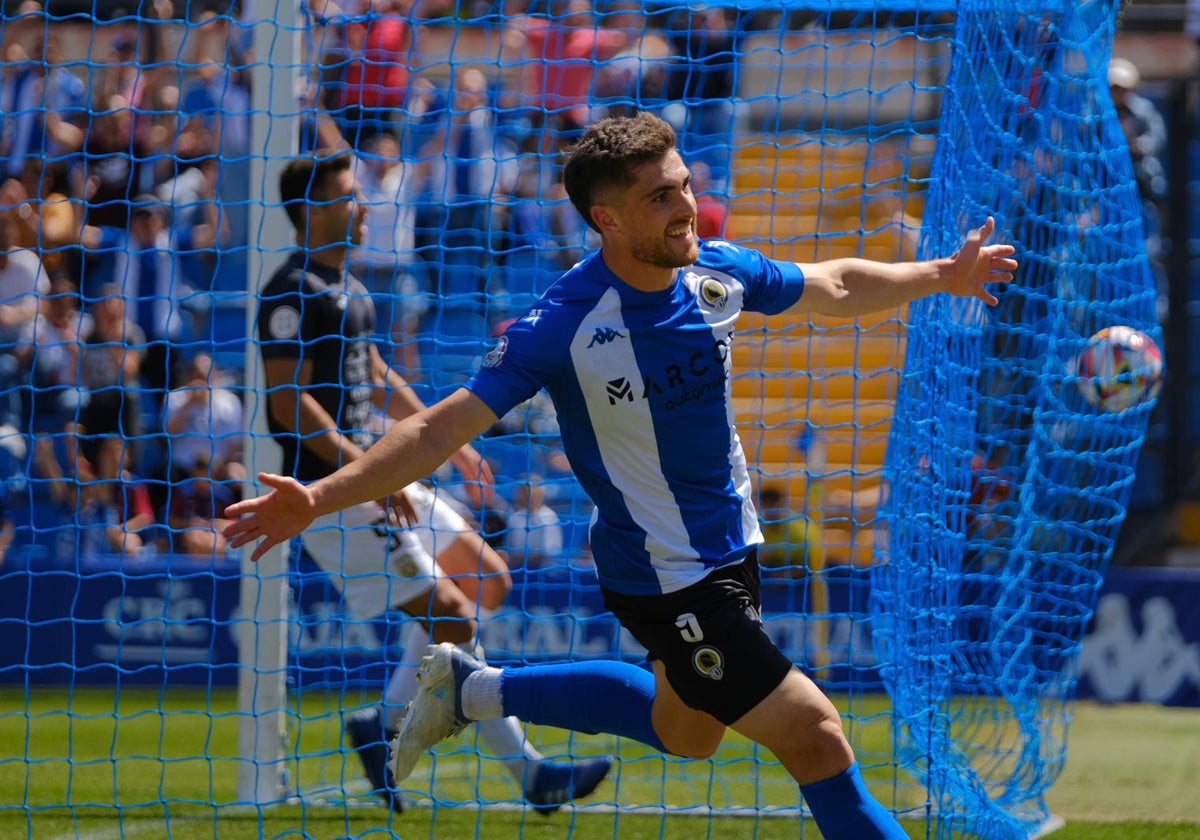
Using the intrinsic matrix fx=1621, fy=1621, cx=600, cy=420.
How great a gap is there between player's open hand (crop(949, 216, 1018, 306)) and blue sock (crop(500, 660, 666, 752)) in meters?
1.43

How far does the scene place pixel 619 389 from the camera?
4.03 meters

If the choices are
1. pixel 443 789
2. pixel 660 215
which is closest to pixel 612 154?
pixel 660 215

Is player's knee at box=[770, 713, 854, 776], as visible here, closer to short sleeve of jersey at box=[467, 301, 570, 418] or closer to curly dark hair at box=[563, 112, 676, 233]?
short sleeve of jersey at box=[467, 301, 570, 418]

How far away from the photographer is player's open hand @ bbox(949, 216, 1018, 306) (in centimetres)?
451

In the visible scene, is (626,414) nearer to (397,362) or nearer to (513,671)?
(513,671)

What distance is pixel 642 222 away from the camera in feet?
13.1

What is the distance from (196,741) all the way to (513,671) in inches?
151

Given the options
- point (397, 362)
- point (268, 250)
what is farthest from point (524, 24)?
point (268, 250)

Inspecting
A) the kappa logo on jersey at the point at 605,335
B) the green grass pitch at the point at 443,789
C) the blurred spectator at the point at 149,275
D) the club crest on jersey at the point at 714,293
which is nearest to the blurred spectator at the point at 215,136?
the blurred spectator at the point at 149,275

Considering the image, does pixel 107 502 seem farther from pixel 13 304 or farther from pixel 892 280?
pixel 892 280

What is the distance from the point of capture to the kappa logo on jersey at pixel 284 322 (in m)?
5.91

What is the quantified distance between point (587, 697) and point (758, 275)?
1335mm

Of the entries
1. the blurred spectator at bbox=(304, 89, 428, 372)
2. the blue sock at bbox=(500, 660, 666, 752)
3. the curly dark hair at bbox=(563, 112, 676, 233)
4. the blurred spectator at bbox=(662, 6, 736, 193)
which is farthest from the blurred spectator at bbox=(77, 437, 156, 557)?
the curly dark hair at bbox=(563, 112, 676, 233)

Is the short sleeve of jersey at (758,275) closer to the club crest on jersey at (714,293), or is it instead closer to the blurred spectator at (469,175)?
the club crest on jersey at (714,293)
